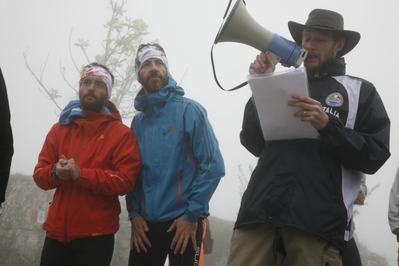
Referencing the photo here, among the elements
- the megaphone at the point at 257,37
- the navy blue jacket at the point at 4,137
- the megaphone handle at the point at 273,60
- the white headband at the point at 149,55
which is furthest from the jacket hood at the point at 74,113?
the megaphone handle at the point at 273,60

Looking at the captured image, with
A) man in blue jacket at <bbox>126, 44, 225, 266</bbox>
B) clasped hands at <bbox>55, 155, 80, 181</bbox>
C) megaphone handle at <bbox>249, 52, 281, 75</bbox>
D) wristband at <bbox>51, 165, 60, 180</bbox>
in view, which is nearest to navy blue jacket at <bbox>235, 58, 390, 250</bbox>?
megaphone handle at <bbox>249, 52, 281, 75</bbox>

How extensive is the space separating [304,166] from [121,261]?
266 inches

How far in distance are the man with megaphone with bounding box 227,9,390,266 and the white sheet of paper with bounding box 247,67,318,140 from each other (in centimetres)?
5

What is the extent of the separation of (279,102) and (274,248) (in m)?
0.78

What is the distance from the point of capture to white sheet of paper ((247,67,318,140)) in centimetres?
198

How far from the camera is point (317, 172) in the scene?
2.09m

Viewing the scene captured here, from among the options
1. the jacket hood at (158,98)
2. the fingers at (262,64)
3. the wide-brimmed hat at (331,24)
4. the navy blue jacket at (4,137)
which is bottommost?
the navy blue jacket at (4,137)

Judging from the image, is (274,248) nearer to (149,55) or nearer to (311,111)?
(311,111)

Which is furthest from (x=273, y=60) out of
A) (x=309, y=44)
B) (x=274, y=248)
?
(x=274, y=248)

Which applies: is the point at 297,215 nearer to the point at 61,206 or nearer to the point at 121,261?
the point at 61,206

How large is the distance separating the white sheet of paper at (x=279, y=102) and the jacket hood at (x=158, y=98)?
107 cm

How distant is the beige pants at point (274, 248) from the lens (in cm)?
197

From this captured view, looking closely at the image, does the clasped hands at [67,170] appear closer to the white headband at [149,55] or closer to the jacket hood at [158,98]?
the jacket hood at [158,98]

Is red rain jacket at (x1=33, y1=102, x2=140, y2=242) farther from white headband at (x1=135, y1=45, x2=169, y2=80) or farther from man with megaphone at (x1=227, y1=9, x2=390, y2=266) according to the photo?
man with megaphone at (x1=227, y1=9, x2=390, y2=266)
